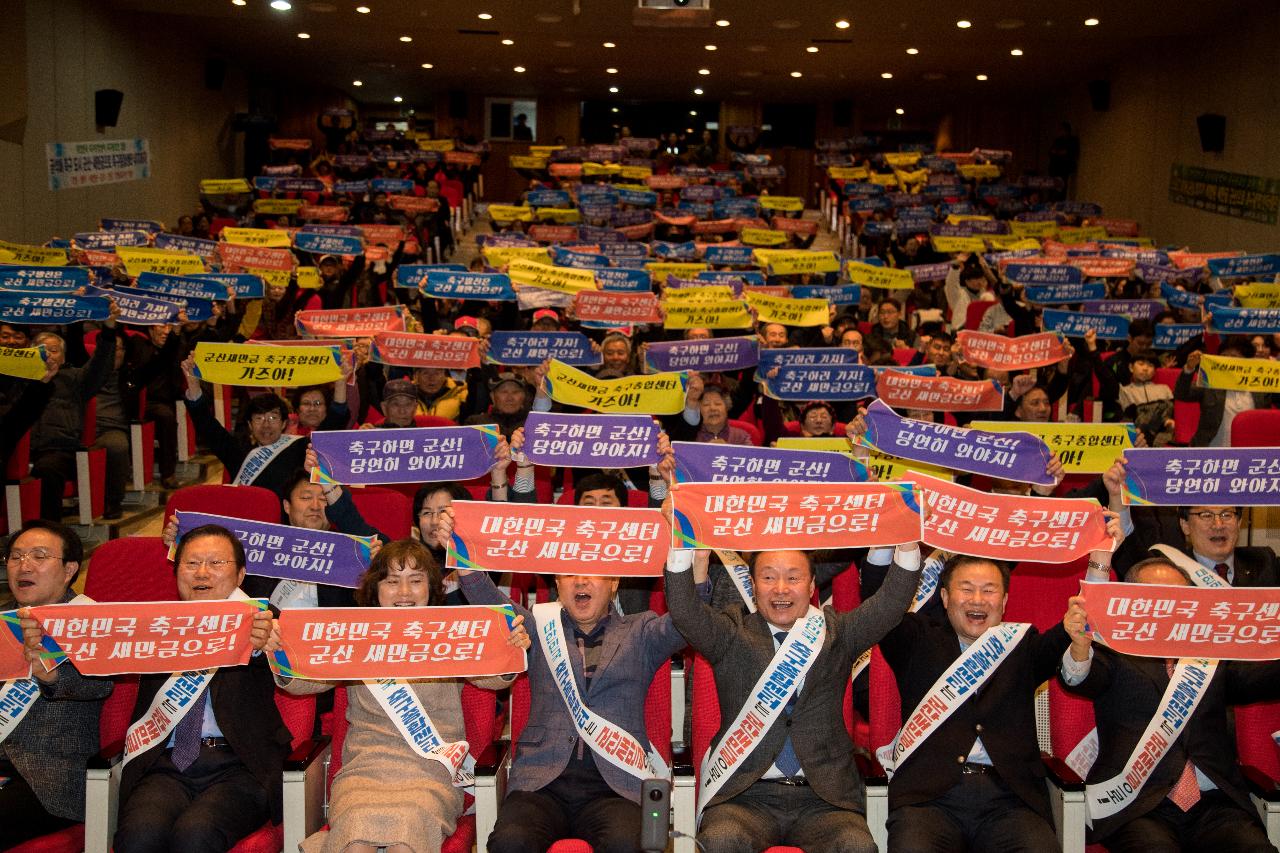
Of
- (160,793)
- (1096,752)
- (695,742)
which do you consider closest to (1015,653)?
(1096,752)

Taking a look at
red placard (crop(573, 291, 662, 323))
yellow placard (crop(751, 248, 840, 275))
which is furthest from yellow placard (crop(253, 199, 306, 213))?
red placard (crop(573, 291, 662, 323))

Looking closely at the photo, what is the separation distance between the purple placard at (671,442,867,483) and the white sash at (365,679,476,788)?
1.35 meters

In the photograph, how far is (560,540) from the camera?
12.6 ft

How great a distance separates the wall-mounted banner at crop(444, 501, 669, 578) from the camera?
151 inches

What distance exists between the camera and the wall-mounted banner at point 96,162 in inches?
637

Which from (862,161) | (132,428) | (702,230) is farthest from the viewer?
(862,161)

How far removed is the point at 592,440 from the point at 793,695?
1.46 meters

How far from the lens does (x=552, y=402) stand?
6844mm

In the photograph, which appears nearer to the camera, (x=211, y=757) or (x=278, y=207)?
(x=211, y=757)

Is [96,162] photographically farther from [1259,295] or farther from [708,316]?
[1259,295]

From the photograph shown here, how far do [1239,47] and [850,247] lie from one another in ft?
19.9

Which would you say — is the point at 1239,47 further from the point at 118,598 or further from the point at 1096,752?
the point at 118,598

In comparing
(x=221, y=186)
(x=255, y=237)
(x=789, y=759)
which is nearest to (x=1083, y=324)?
(x=789, y=759)

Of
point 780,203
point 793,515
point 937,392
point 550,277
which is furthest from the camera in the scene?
point 780,203
